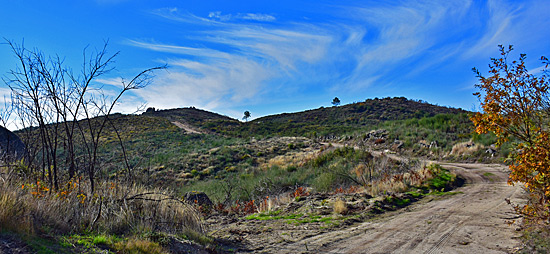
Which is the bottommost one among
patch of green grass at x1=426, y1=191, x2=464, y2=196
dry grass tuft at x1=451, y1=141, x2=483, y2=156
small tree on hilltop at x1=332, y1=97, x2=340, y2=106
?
patch of green grass at x1=426, y1=191, x2=464, y2=196

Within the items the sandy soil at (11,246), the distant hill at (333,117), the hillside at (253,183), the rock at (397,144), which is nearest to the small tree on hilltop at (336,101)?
the distant hill at (333,117)

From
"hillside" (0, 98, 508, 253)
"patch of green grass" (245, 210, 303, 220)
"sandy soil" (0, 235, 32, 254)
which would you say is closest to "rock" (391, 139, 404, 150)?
"hillside" (0, 98, 508, 253)

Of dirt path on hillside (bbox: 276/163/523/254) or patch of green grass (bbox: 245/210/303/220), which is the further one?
patch of green grass (bbox: 245/210/303/220)

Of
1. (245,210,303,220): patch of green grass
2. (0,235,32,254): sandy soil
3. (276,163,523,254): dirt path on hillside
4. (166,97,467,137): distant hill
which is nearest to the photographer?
(0,235,32,254): sandy soil

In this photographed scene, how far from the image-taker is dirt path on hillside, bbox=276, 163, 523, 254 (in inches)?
210

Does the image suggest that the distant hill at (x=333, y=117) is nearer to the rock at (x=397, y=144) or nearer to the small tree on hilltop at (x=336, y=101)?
the small tree on hilltop at (x=336, y=101)

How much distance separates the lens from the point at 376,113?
2815 inches

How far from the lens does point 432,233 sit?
20.1 ft

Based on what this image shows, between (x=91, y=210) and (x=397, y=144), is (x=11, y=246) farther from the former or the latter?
(x=397, y=144)

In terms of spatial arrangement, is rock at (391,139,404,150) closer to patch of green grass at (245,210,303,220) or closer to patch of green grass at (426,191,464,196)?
patch of green grass at (426,191,464,196)

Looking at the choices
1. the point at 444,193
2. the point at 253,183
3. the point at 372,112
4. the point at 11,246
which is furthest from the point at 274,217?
the point at 372,112

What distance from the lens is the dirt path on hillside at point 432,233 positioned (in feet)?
17.5

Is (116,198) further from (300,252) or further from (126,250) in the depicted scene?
(300,252)

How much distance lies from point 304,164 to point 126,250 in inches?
788
